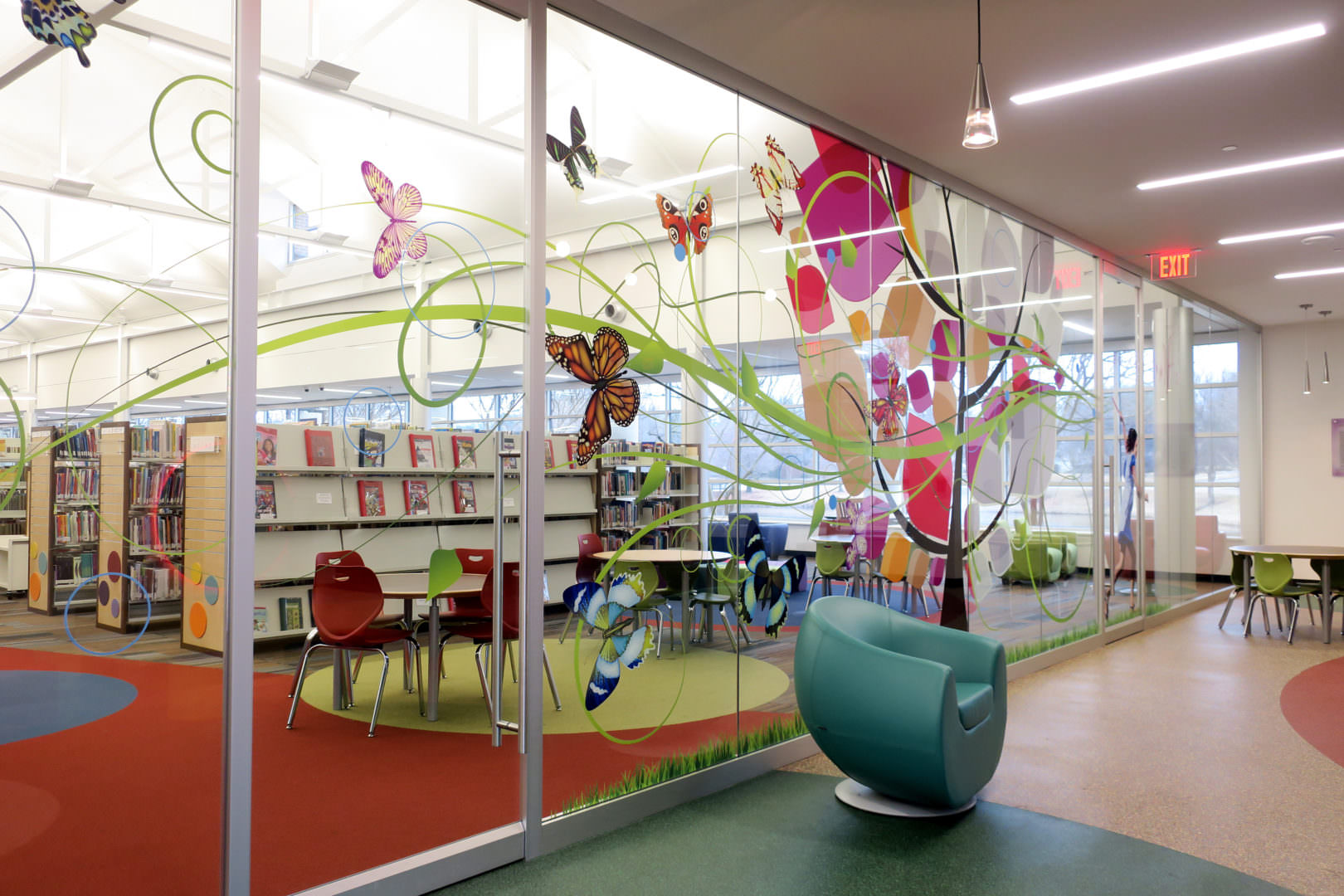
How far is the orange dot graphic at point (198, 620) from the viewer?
2.76 m

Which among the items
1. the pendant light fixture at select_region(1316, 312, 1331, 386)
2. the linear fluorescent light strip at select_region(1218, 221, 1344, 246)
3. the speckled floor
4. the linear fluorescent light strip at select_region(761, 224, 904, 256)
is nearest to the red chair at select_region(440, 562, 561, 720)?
the speckled floor

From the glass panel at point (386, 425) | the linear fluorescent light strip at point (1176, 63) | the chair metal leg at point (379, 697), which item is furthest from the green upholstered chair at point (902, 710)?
the linear fluorescent light strip at point (1176, 63)

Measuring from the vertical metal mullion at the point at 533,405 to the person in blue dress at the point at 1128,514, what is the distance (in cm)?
657

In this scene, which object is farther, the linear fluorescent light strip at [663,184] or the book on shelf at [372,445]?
the linear fluorescent light strip at [663,184]

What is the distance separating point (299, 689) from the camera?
→ 3143 mm

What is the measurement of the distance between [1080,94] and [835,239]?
57.7 inches

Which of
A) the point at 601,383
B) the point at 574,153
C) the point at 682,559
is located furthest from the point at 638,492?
the point at 574,153

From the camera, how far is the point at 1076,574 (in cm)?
769

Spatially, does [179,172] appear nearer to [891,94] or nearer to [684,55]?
[684,55]

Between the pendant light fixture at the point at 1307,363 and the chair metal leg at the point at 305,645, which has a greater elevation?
the pendant light fixture at the point at 1307,363

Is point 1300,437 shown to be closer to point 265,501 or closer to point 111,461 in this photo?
point 265,501

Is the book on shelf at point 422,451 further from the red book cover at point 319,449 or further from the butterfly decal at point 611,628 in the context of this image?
the butterfly decal at point 611,628

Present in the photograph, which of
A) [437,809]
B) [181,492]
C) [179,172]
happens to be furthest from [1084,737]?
[179,172]

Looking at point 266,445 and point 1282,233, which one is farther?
point 1282,233
